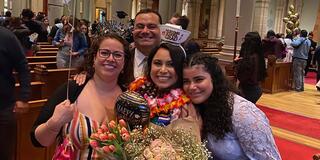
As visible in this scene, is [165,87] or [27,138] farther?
[27,138]

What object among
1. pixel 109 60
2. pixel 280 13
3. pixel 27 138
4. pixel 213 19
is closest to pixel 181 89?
pixel 109 60

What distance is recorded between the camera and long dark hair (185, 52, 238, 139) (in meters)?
1.74

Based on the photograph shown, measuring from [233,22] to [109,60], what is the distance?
26.7 ft

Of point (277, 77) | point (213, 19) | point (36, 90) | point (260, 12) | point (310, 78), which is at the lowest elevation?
point (310, 78)

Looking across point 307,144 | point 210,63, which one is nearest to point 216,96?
point 210,63

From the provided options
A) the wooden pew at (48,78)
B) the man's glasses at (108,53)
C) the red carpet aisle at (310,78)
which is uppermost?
the man's glasses at (108,53)

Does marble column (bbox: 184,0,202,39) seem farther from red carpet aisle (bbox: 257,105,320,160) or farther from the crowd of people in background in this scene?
the crowd of people in background

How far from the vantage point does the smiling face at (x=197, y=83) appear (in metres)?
1.71

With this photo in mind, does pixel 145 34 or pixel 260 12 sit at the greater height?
pixel 260 12

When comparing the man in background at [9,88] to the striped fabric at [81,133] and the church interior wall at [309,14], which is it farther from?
the church interior wall at [309,14]

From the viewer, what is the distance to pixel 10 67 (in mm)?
2920

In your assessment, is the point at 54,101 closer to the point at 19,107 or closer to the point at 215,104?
the point at 215,104

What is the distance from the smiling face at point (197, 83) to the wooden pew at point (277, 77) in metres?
8.17

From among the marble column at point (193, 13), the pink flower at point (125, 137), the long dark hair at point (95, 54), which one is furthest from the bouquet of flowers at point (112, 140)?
the marble column at point (193, 13)
